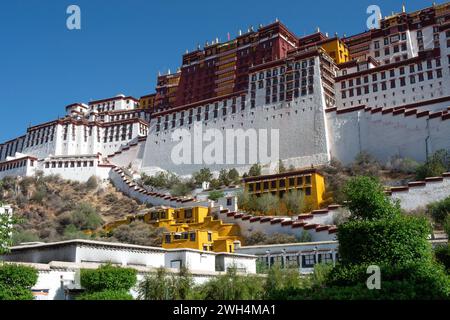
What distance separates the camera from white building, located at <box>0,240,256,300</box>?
1914cm

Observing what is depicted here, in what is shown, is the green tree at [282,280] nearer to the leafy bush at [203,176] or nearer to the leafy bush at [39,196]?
the leafy bush at [203,176]

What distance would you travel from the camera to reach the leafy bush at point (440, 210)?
36719 mm

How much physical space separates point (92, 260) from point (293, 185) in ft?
94.1

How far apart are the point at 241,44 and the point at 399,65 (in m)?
25.0

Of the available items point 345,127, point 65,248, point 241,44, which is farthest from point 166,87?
point 65,248

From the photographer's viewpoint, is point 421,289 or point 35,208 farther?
point 35,208

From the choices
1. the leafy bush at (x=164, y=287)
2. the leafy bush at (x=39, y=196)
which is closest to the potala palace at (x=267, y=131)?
the leafy bush at (x=164, y=287)

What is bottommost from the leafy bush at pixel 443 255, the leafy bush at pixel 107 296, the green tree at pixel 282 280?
the leafy bush at pixel 107 296

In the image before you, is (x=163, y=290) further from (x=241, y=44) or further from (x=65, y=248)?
(x=241, y=44)

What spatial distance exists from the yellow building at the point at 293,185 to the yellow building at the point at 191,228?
5965mm

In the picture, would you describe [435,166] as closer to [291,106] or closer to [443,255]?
[291,106]

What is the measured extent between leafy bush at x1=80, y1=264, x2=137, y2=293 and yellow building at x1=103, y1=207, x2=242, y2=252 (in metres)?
20.1

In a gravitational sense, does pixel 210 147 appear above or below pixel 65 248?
above

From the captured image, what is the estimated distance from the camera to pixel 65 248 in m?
22.4
